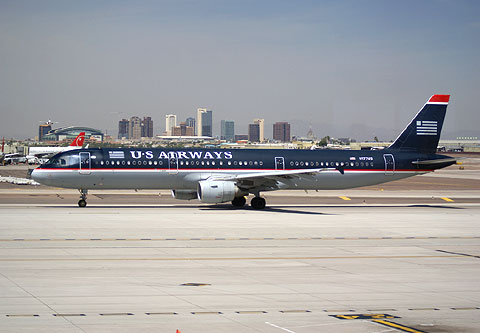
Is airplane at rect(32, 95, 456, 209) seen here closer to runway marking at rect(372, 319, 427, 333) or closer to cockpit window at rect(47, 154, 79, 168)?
cockpit window at rect(47, 154, 79, 168)

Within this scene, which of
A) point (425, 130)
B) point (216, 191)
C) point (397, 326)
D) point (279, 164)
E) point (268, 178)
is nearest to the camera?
point (397, 326)

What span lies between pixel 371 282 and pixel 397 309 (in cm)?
347

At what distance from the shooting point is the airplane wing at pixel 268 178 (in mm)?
42969

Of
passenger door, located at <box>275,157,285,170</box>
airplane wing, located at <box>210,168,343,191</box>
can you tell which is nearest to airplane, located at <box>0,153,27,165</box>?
passenger door, located at <box>275,157,285,170</box>

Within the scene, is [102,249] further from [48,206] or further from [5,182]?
[5,182]

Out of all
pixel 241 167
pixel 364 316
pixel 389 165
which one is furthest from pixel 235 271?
pixel 389 165

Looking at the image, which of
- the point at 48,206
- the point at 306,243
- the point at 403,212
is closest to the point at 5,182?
the point at 48,206

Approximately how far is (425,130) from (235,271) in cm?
3369

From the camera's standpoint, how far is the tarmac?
1472 centimetres

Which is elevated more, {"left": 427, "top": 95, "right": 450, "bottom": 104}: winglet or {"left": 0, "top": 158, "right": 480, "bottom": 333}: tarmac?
{"left": 427, "top": 95, "right": 450, "bottom": 104}: winglet

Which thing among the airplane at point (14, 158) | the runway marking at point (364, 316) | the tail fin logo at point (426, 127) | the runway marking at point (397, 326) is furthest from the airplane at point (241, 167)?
the airplane at point (14, 158)

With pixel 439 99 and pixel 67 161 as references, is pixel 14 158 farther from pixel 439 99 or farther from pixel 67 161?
pixel 439 99

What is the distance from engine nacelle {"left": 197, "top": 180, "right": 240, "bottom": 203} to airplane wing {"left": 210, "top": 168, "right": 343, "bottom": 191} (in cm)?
125

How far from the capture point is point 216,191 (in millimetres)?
41906
